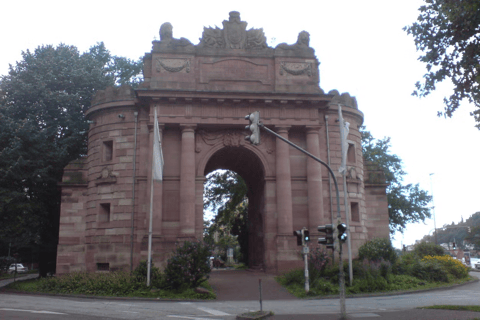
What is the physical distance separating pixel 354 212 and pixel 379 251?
5233 mm

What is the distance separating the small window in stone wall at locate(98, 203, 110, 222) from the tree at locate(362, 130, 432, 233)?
2665 cm

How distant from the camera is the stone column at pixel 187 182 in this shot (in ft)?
85.9

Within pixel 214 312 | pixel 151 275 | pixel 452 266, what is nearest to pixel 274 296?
pixel 214 312

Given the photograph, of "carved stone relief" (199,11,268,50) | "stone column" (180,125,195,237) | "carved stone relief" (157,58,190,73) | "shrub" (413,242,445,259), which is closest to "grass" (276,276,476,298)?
"stone column" (180,125,195,237)

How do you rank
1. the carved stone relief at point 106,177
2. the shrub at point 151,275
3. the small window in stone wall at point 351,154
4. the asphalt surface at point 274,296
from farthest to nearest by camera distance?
the small window in stone wall at point 351,154 → the carved stone relief at point 106,177 → the shrub at point 151,275 → the asphalt surface at point 274,296

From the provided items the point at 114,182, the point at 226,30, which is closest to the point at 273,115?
the point at 226,30

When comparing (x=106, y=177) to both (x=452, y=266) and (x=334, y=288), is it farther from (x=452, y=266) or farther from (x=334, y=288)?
(x=452, y=266)

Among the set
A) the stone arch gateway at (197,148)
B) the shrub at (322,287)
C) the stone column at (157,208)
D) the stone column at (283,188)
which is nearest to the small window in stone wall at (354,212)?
the stone arch gateway at (197,148)

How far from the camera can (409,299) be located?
66.0ft

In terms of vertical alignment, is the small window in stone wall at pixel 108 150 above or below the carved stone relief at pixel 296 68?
below

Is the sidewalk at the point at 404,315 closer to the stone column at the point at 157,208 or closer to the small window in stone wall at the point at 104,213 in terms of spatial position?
the stone column at the point at 157,208

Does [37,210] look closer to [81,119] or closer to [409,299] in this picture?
[81,119]

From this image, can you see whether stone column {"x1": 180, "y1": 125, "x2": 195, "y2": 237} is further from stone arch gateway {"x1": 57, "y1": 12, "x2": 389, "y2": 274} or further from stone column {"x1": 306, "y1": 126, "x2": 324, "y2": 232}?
stone column {"x1": 306, "y1": 126, "x2": 324, "y2": 232}

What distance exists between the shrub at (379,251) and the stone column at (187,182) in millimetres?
10026
